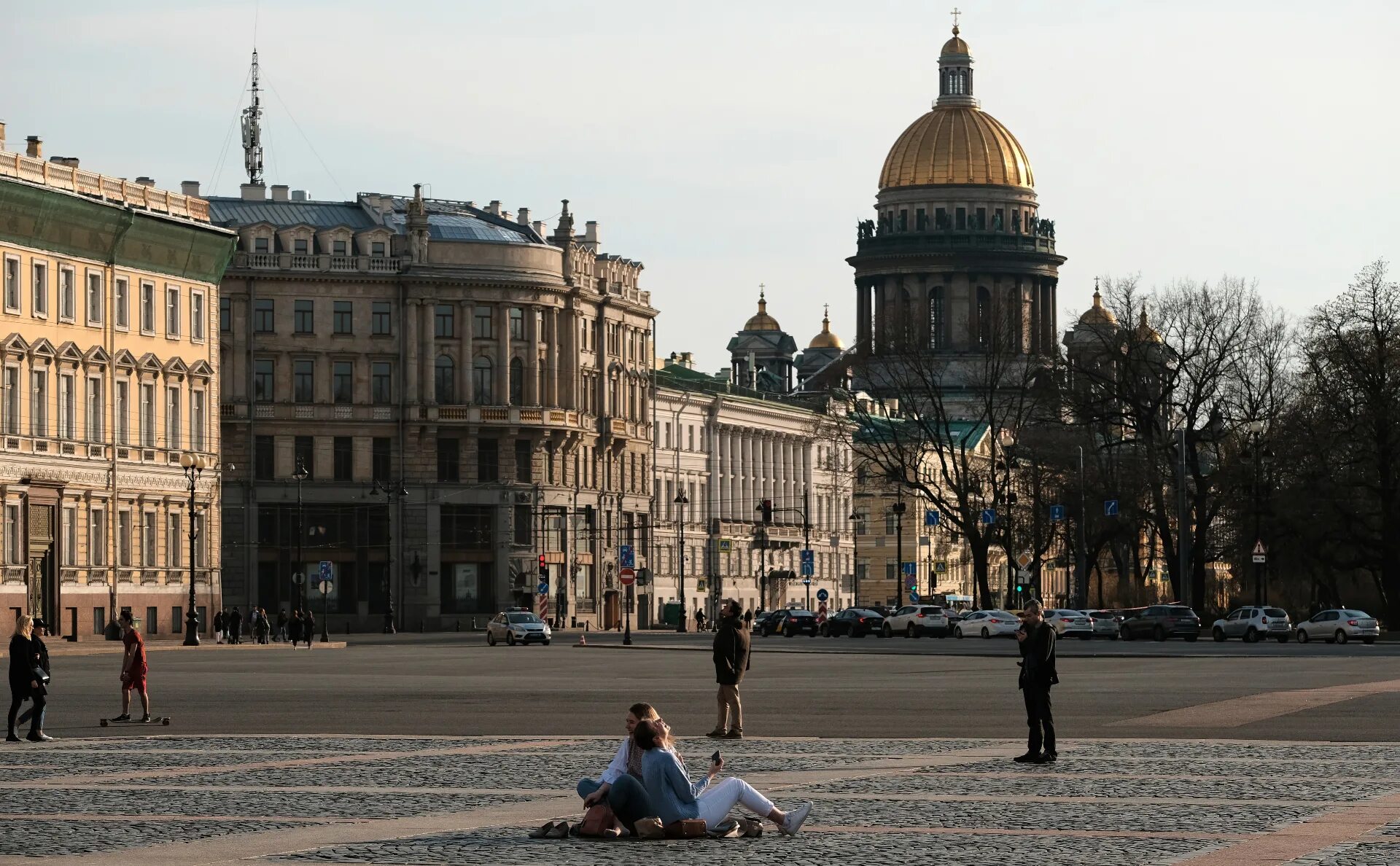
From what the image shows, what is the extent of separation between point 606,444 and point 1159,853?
120 metres

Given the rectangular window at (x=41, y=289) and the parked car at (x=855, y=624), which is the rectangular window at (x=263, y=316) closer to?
the parked car at (x=855, y=624)

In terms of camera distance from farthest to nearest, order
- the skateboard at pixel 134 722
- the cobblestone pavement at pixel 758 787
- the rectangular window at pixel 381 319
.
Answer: the rectangular window at pixel 381 319
the skateboard at pixel 134 722
the cobblestone pavement at pixel 758 787

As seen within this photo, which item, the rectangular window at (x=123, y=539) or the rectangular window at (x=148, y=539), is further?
the rectangular window at (x=148, y=539)

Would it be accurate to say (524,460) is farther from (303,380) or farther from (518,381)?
(303,380)

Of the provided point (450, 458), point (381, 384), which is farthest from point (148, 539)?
point (450, 458)

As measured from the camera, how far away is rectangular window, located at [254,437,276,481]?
12412cm

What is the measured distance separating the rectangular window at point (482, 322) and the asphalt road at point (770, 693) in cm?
5525

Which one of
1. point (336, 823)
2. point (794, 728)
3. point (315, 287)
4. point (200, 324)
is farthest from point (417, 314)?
point (336, 823)

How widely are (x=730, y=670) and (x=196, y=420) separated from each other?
66715 mm

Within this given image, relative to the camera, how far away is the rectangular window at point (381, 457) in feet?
416

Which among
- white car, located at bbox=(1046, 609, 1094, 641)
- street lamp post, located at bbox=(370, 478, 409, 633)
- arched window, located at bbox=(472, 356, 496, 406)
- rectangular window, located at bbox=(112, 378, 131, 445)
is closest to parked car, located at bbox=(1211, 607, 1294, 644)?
white car, located at bbox=(1046, 609, 1094, 641)

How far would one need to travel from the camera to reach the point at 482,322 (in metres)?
130

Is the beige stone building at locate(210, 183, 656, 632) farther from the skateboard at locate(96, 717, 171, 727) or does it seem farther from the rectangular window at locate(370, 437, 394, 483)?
the skateboard at locate(96, 717, 171, 727)

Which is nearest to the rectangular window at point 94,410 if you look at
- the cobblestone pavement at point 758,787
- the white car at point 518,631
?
the white car at point 518,631
